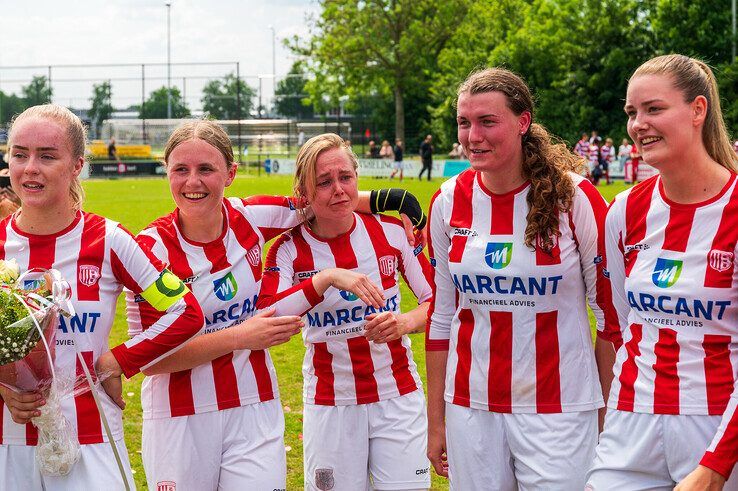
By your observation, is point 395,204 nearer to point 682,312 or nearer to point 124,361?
point 124,361

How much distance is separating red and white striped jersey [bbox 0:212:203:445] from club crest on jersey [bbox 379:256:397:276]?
110cm

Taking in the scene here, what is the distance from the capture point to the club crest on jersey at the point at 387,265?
14.1ft

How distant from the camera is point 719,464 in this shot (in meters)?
2.73

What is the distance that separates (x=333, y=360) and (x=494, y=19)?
155 ft

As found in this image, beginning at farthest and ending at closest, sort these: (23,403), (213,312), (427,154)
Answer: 1. (427,154)
2. (213,312)
3. (23,403)

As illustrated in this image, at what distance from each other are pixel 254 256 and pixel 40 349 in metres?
1.21

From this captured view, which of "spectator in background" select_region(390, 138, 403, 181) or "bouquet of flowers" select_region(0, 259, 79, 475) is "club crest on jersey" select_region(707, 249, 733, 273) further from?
"spectator in background" select_region(390, 138, 403, 181)

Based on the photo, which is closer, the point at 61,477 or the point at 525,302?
the point at 61,477

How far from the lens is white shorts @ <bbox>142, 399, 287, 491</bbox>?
3.73 meters

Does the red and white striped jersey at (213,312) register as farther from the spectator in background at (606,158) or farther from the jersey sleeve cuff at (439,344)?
the spectator in background at (606,158)

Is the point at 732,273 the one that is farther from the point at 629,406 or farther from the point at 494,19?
the point at 494,19

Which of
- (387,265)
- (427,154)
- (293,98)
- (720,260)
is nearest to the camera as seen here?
(720,260)

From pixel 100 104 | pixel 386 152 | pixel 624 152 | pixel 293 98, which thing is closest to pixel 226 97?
pixel 100 104

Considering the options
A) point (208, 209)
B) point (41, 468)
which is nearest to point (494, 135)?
point (208, 209)
